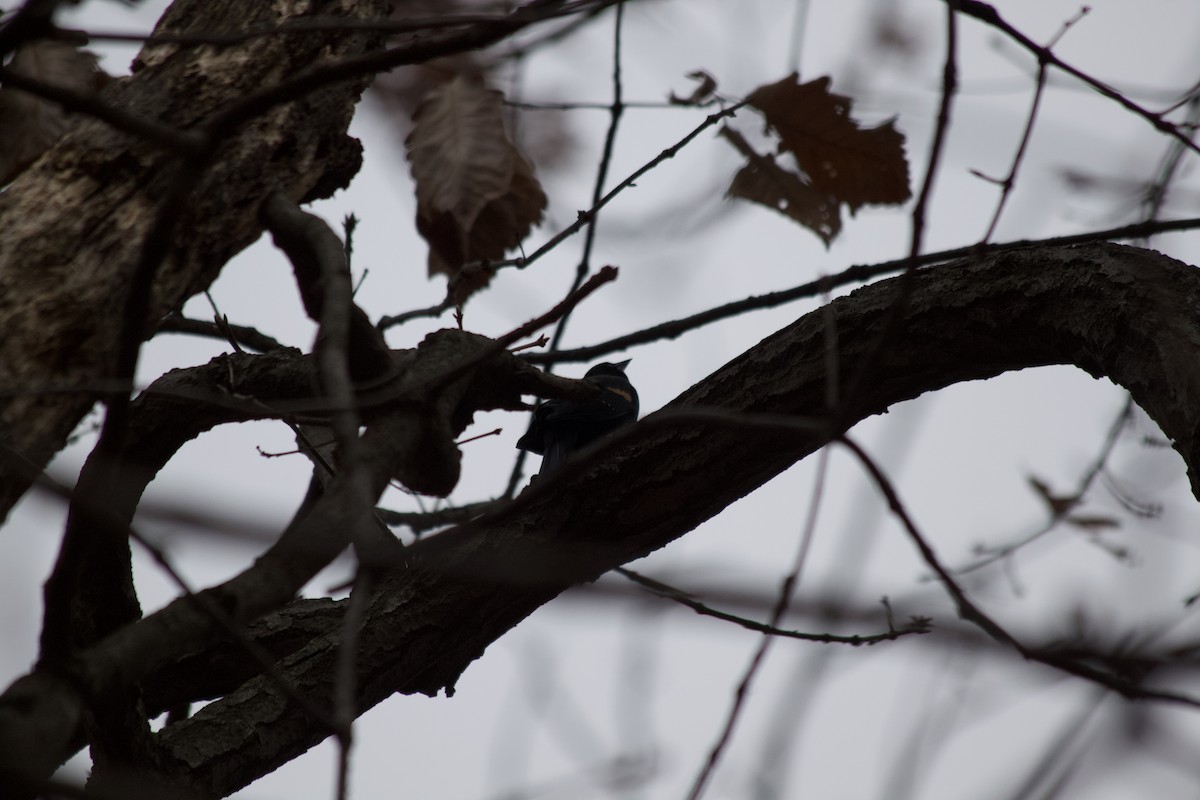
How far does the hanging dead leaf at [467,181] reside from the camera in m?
2.26

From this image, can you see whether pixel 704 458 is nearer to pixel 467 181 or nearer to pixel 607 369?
pixel 467 181

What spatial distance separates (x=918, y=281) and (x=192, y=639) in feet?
4.78

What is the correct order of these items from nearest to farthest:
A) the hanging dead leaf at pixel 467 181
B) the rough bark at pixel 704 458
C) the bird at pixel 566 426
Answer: the rough bark at pixel 704 458
the hanging dead leaf at pixel 467 181
the bird at pixel 566 426

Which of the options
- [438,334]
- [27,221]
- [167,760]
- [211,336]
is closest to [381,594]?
[167,760]

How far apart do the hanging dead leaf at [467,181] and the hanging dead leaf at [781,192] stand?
492mm

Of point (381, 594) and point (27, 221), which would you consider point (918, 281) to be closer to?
point (381, 594)

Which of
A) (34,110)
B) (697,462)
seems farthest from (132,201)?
(697,462)

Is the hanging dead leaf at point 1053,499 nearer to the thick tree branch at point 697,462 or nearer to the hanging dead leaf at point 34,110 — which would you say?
the thick tree branch at point 697,462

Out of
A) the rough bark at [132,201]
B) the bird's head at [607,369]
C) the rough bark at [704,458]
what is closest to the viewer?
the rough bark at [132,201]

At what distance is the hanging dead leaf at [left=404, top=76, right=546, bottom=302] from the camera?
2258 millimetres

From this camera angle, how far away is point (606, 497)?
212 cm

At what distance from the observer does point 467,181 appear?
2.26 m

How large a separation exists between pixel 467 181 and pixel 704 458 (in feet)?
2.60

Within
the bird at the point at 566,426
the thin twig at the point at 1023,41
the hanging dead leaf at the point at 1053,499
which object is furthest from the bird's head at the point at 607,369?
the thin twig at the point at 1023,41
